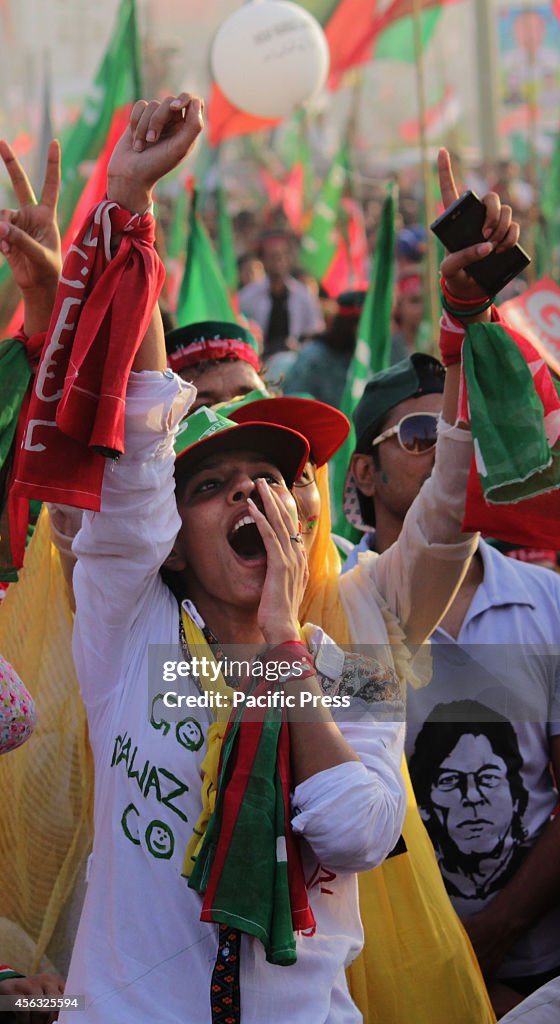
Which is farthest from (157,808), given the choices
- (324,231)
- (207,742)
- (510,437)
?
(324,231)

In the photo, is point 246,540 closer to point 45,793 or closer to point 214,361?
→ point 45,793

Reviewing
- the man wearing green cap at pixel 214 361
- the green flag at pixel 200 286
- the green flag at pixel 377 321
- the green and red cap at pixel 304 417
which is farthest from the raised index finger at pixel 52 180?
the green flag at pixel 200 286

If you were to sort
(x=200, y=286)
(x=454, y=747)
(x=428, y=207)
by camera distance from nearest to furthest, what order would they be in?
(x=454, y=747) → (x=200, y=286) → (x=428, y=207)

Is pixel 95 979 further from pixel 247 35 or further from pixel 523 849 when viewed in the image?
pixel 247 35

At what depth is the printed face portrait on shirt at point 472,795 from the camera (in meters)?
2.81

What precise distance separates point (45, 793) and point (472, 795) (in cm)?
85

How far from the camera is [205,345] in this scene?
11.5 feet

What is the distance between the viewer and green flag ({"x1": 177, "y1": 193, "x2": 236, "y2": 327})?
16.3ft

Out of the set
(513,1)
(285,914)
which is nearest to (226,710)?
(285,914)

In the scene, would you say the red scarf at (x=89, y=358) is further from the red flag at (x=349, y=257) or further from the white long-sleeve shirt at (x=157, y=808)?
the red flag at (x=349, y=257)

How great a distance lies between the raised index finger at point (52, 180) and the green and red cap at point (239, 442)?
23.8 inches

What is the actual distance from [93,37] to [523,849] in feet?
120

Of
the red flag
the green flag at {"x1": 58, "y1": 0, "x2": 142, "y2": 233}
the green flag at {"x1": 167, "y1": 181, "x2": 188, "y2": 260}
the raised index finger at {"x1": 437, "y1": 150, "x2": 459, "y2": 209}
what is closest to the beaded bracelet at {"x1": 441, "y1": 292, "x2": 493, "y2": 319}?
the raised index finger at {"x1": 437, "y1": 150, "x2": 459, "y2": 209}

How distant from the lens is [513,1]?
87.0 ft
